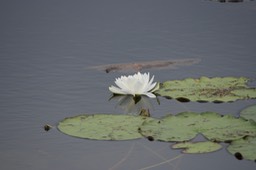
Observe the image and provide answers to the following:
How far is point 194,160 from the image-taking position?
5.70 feet

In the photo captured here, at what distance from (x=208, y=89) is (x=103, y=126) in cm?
59

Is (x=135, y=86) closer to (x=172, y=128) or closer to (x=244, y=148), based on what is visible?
(x=172, y=128)

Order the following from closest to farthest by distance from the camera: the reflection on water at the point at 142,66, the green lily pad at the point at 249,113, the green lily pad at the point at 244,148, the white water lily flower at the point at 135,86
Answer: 1. the green lily pad at the point at 244,148
2. the green lily pad at the point at 249,113
3. the white water lily flower at the point at 135,86
4. the reflection on water at the point at 142,66

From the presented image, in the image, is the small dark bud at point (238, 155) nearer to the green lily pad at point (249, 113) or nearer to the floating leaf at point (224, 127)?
the floating leaf at point (224, 127)

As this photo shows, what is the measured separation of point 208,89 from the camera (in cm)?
232

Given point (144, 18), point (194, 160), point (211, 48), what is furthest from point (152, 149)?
point (144, 18)

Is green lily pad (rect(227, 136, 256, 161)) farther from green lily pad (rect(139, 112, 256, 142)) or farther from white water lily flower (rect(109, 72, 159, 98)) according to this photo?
white water lily flower (rect(109, 72, 159, 98))

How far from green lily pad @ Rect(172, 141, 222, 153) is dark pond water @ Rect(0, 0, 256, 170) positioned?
0.08 feet

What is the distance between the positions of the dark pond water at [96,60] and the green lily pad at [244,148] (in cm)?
2

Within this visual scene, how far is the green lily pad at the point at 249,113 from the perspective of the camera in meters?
2.03

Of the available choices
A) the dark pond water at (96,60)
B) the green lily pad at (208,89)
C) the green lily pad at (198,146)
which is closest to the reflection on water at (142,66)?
the dark pond water at (96,60)

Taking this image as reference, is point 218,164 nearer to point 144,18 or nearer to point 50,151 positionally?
point 50,151

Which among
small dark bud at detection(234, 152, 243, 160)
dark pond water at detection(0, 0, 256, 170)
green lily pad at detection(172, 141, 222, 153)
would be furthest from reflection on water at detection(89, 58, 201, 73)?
small dark bud at detection(234, 152, 243, 160)

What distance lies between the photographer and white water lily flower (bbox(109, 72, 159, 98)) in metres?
2.21
